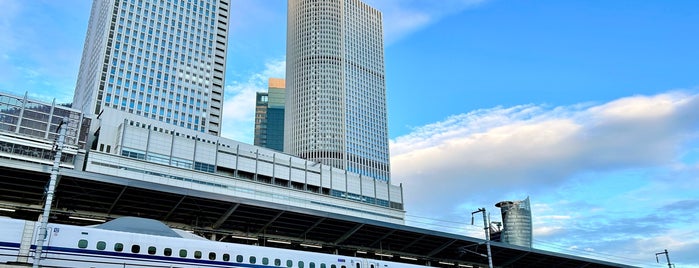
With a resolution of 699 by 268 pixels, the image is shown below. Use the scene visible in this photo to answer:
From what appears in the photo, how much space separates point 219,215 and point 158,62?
11225cm

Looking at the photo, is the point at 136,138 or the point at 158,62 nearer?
the point at 136,138

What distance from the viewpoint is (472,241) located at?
55188 millimetres

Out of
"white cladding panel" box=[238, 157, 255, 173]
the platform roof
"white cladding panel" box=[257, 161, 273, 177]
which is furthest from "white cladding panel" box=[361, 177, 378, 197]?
the platform roof

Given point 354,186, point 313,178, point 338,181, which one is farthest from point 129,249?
point 354,186

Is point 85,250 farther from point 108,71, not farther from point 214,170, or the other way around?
point 108,71

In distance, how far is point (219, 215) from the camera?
147 ft

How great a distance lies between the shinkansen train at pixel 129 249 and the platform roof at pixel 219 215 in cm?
958

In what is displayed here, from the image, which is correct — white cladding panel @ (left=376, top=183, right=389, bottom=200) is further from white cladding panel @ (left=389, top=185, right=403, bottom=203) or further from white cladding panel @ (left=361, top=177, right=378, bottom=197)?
white cladding panel @ (left=389, top=185, right=403, bottom=203)

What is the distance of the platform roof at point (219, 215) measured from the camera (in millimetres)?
38719

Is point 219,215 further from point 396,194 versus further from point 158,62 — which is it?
point 158,62

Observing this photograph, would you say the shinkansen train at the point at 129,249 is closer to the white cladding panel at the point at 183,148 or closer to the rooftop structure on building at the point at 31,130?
the rooftop structure on building at the point at 31,130

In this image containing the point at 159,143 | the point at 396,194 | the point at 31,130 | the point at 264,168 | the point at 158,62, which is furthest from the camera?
the point at 396,194

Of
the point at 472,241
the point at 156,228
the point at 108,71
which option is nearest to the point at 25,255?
the point at 156,228

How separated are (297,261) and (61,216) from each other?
23250 mm
